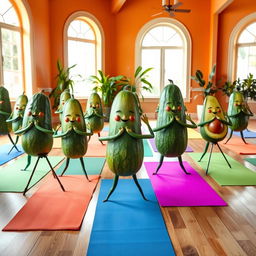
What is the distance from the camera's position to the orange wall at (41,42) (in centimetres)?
618

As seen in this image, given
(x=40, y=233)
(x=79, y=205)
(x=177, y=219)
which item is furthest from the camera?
(x=79, y=205)

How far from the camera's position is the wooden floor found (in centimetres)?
154

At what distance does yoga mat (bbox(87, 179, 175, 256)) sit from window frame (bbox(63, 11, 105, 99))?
5.56 metres


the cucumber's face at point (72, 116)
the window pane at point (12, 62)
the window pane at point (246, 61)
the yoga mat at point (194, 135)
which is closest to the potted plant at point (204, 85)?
the window pane at point (246, 61)

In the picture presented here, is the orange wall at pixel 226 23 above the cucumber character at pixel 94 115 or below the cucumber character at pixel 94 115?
above

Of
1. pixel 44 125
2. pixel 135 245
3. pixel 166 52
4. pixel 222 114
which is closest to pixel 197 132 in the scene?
pixel 222 114

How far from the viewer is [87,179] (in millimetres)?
2660

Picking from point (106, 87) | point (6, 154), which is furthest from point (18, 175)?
point (106, 87)

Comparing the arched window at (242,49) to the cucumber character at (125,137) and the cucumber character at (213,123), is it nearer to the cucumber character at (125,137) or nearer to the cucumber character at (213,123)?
the cucumber character at (213,123)

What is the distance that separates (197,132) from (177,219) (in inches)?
155

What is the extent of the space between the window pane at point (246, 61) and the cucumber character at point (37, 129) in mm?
6900

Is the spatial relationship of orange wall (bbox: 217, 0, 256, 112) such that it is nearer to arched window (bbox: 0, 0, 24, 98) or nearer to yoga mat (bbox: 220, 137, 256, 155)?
yoga mat (bbox: 220, 137, 256, 155)

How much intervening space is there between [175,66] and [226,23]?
177cm

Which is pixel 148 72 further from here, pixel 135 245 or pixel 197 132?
pixel 135 245
